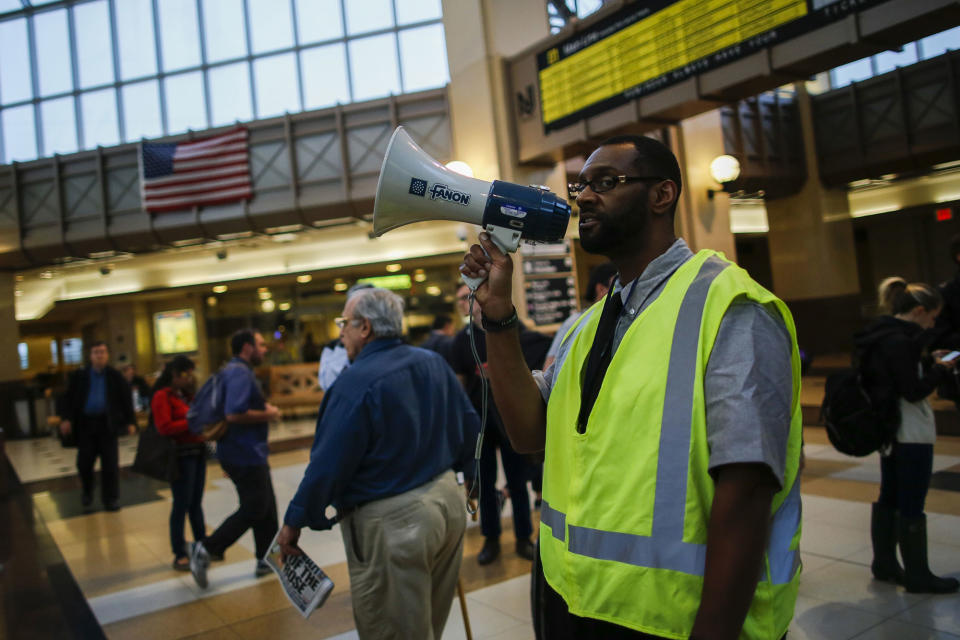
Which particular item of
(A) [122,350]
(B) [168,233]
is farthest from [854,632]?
(A) [122,350]

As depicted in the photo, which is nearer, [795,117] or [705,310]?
[705,310]

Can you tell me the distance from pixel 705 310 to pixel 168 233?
12962 millimetres

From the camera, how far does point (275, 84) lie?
15234mm

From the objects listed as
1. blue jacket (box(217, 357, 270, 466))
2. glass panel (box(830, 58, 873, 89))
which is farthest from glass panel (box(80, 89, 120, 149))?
glass panel (box(830, 58, 873, 89))

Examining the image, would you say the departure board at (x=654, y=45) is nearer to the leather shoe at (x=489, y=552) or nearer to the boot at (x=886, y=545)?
the boot at (x=886, y=545)

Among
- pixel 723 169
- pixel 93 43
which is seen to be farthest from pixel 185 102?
pixel 723 169

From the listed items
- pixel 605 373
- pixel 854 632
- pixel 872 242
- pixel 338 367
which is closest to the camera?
pixel 605 373

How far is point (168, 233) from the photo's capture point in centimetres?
1265

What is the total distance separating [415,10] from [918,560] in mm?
14011

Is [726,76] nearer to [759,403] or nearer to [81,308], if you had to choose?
[759,403]

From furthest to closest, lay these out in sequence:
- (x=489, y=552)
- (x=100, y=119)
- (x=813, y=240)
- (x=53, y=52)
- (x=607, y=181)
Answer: (x=53, y=52), (x=100, y=119), (x=813, y=240), (x=489, y=552), (x=607, y=181)

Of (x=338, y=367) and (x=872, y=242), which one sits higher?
(x=872, y=242)

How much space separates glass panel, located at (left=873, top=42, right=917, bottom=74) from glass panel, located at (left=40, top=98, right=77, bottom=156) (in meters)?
16.7

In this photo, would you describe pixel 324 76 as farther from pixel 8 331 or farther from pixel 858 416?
pixel 858 416
